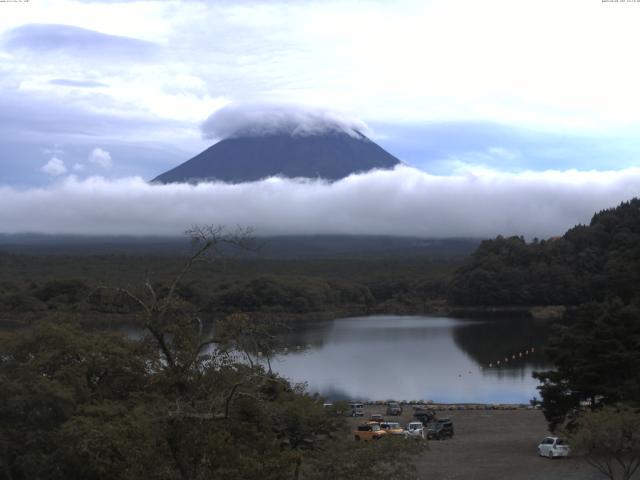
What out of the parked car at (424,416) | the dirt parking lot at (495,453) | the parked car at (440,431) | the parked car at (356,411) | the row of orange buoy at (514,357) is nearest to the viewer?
the dirt parking lot at (495,453)

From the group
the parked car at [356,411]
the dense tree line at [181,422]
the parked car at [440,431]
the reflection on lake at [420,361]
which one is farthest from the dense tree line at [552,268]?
the dense tree line at [181,422]

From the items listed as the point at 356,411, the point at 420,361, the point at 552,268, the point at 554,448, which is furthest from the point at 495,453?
the point at 552,268

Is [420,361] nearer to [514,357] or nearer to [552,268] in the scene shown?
[514,357]

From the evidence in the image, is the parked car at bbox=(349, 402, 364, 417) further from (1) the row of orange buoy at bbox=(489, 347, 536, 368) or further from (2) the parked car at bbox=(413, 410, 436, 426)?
(1) the row of orange buoy at bbox=(489, 347, 536, 368)

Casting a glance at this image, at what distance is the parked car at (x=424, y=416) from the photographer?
19386 mm

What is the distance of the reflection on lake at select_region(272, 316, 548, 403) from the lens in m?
26.9

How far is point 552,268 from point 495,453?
49773 millimetres

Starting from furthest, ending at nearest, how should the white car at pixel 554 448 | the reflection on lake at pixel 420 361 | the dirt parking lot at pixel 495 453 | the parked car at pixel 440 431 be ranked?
the reflection on lake at pixel 420 361 < the parked car at pixel 440 431 < the white car at pixel 554 448 < the dirt parking lot at pixel 495 453

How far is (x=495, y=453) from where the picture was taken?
15.1 m

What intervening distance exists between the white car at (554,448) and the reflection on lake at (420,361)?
5.78 metres

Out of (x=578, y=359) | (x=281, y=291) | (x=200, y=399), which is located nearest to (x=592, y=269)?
(x=281, y=291)

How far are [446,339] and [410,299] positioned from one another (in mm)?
25519

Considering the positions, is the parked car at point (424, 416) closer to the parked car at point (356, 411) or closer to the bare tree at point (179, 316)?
the parked car at point (356, 411)

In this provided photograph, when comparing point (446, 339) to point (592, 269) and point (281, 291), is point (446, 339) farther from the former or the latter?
point (592, 269)
